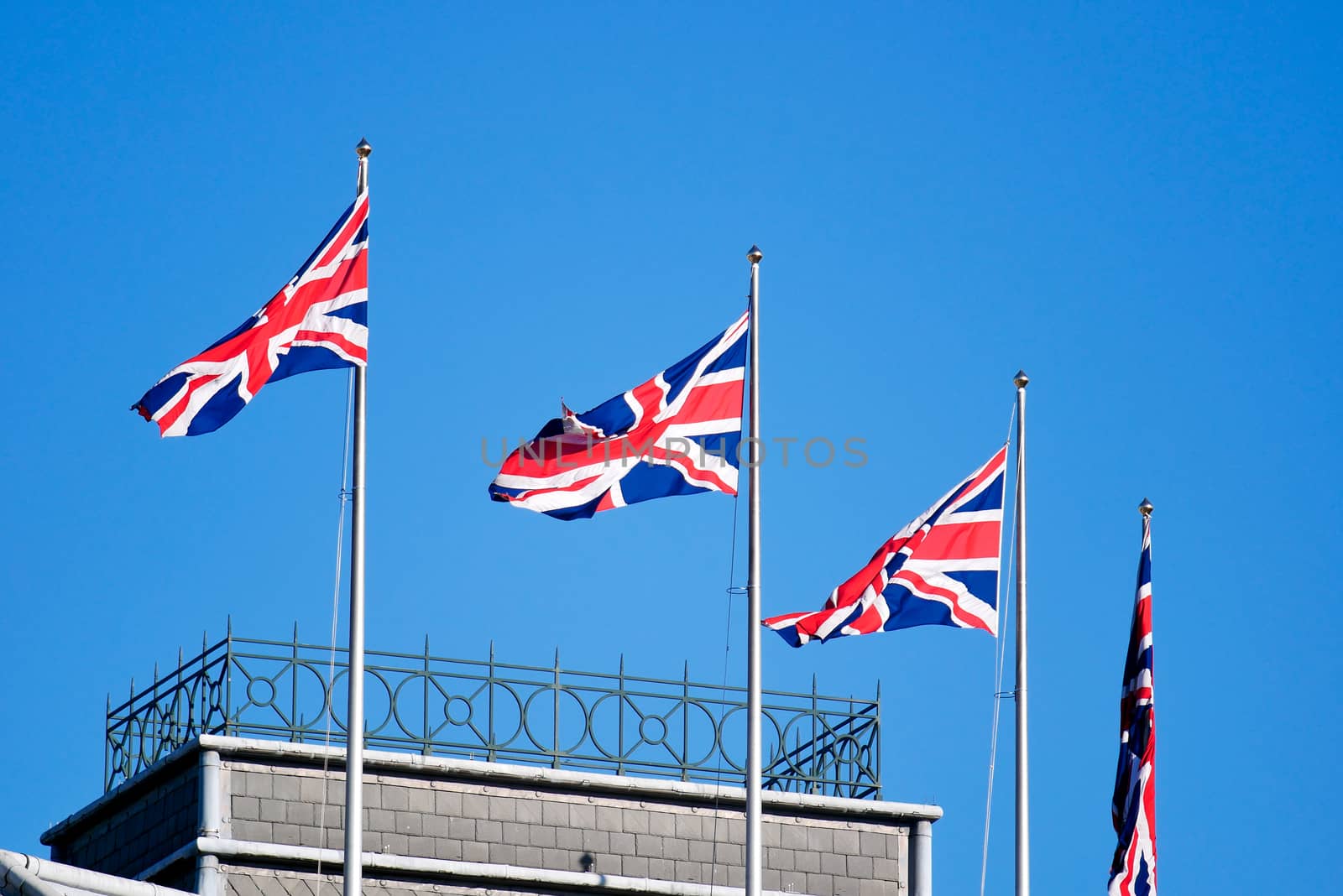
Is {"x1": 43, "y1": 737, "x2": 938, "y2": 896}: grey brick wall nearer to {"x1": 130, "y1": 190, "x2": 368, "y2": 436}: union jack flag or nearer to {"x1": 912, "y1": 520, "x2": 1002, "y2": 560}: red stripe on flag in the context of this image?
{"x1": 912, "y1": 520, "x2": 1002, "y2": 560}: red stripe on flag

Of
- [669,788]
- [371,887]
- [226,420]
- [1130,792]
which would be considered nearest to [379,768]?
[371,887]

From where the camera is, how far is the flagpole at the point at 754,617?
2697cm

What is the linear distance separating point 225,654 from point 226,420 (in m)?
3.83

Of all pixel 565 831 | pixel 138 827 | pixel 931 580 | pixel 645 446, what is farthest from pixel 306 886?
pixel 931 580

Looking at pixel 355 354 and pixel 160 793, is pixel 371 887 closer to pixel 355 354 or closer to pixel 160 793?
pixel 160 793

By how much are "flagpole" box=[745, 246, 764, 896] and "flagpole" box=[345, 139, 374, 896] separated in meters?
3.87

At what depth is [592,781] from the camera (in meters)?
29.5

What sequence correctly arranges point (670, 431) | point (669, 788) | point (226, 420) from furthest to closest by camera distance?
point (669, 788)
point (670, 431)
point (226, 420)

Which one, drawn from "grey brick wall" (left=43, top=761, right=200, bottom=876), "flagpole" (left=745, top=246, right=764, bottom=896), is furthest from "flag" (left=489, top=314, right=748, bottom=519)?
"grey brick wall" (left=43, top=761, right=200, bottom=876)

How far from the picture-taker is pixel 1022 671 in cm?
2908

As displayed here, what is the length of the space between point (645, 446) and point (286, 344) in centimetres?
381

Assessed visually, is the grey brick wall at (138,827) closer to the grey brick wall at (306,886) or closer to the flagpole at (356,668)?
the grey brick wall at (306,886)

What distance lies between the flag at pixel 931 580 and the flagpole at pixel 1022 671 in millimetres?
540

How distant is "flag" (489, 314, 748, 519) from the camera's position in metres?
27.3
